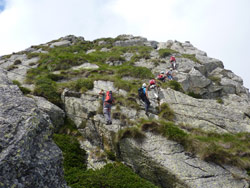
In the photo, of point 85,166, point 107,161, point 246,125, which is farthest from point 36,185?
point 246,125

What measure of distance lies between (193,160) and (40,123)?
9471mm

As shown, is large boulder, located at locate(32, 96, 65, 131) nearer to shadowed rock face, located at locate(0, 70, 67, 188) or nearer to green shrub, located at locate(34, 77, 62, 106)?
green shrub, located at locate(34, 77, 62, 106)

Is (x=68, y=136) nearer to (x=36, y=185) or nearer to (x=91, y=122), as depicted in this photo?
(x=91, y=122)

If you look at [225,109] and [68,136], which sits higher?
[225,109]

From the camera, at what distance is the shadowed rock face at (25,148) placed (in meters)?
5.67

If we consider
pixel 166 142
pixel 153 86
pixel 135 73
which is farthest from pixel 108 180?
pixel 135 73

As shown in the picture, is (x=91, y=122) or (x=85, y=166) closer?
(x=85, y=166)

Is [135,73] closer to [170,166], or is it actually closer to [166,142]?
[166,142]

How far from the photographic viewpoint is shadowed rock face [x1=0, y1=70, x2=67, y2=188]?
18.6 feet

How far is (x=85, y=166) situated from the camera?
12.2 meters

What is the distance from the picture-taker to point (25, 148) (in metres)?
6.17

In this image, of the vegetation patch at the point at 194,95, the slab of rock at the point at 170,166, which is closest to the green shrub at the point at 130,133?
the slab of rock at the point at 170,166

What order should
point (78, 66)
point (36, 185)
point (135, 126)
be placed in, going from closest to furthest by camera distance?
point (36, 185), point (135, 126), point (78, 66)

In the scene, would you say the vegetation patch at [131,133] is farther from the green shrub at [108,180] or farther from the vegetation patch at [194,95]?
the vegetation patch at [194,95]
